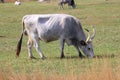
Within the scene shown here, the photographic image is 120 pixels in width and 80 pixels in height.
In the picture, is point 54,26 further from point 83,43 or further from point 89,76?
point 89,76

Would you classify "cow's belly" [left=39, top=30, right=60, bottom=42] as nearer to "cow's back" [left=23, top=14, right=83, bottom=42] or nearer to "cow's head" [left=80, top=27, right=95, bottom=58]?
"cow's back" [left=23, top=14, right=83, bottom=42]

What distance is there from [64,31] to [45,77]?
5.78 metres

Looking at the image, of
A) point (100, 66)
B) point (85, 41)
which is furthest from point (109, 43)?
point (100, 66)

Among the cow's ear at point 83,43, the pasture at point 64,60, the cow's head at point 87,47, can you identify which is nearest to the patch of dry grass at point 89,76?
the pasture at point 64,60

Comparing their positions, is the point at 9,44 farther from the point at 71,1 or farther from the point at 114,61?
the point at 71,1

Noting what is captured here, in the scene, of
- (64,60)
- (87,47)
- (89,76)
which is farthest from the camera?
(87,47)

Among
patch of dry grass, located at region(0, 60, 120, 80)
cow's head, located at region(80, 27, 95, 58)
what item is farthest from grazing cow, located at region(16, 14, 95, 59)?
patch of dry grass, located at region(0, 60, 120, 80)

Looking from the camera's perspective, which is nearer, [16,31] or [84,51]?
[84,51]

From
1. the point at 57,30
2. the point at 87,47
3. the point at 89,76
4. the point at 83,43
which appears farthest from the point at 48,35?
the point at 89,76

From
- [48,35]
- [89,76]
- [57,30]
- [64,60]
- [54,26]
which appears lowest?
[64,60]

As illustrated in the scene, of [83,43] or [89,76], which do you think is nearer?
[89,76]

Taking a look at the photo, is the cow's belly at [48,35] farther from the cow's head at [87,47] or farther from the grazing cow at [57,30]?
the cow's head at [87,47]

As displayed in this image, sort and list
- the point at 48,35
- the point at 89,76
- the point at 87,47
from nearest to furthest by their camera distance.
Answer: the point at 89,76
the point at 87,47
the point at 48,35

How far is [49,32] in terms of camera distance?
1791 centimetres
